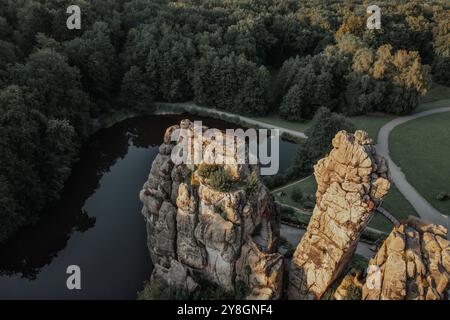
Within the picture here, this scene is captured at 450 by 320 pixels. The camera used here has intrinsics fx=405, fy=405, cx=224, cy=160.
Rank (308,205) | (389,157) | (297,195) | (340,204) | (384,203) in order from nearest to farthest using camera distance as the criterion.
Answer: (340,204) → (308,205) → (297,195) → (384,203) → (389,157)

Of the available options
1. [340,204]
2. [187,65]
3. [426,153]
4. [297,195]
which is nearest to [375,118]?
[426,153]

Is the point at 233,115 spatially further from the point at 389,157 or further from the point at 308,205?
the point at 308,205

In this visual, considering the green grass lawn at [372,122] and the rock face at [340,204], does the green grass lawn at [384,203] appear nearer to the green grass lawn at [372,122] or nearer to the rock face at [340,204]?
the rock face at [340,204]

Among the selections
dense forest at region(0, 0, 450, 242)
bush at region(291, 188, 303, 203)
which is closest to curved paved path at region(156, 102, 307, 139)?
dense forest at region(0, 0, 450, 242)

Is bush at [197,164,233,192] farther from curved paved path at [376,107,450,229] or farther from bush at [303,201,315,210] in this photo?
curved paved path at [376,107,450,229]

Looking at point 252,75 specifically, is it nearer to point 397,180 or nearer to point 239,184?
point 397,180

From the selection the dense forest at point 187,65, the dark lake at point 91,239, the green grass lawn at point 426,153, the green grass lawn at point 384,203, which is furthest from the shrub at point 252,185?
the green grass lawn at point 426,153
